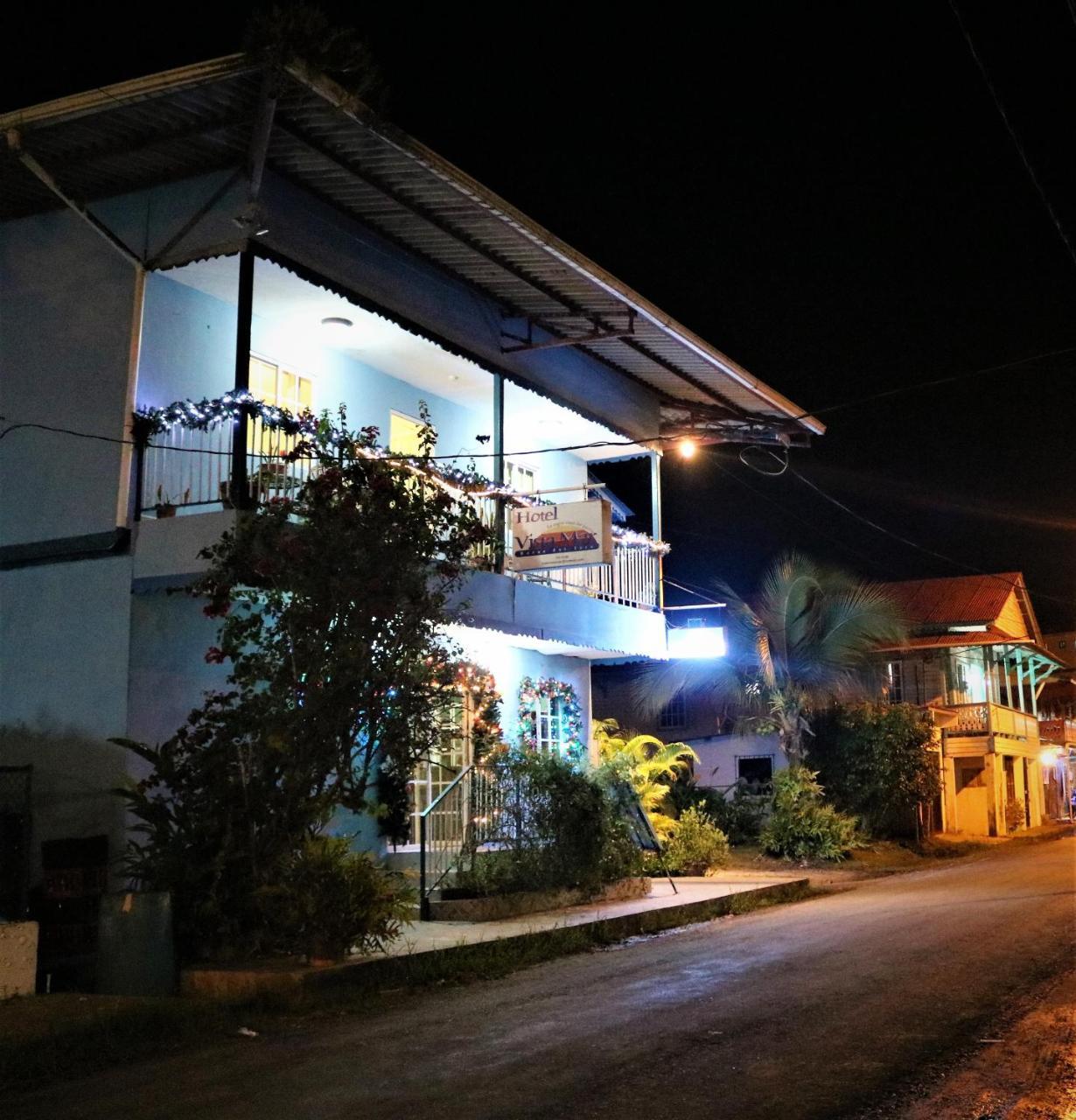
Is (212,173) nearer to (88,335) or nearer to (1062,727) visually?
(88,335)

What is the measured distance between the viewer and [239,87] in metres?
11.6

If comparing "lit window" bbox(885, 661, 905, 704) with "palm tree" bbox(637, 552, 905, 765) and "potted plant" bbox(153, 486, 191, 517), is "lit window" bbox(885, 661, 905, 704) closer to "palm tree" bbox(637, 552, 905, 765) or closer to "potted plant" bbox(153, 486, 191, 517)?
"palm tree" bbox(637, 552, 905, 765)

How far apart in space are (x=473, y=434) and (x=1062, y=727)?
38019 mm

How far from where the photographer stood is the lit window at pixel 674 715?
31.9 meters

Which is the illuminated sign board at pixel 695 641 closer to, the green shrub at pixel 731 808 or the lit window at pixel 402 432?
the lit window at pixel 402 432

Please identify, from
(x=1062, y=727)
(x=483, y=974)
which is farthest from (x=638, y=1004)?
(x=1062, y=727)

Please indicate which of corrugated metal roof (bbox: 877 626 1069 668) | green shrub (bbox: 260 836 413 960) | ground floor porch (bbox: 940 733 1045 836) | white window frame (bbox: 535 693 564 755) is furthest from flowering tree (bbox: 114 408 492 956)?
corrugated metal roof (bbox: 877 626 1069 668)

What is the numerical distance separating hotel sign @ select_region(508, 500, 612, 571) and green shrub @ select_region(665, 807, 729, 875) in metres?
5.71

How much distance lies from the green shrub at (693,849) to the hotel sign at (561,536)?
18.7ft

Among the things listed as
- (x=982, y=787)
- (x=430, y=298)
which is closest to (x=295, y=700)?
(x=430, y=298)

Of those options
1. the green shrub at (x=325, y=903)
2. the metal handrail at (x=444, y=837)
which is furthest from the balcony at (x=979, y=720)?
the green shrub at (x=325, y=903)

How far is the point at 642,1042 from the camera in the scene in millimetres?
7199

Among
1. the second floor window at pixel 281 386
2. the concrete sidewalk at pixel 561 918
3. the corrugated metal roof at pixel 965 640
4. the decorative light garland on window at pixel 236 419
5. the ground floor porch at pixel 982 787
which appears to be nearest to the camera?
the concrete sidewalk at pixel 561 918

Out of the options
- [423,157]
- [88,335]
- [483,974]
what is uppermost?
[423,157]
